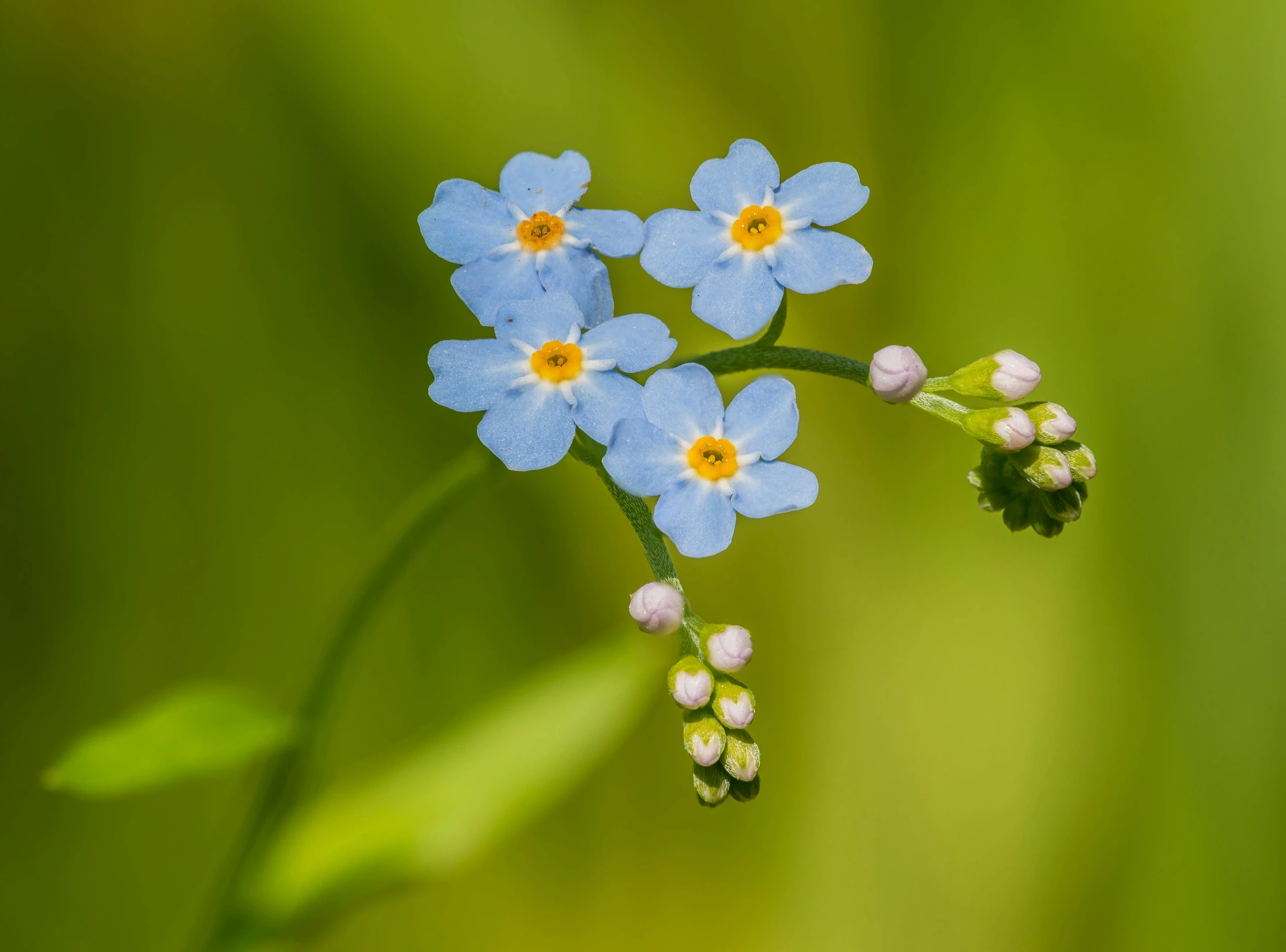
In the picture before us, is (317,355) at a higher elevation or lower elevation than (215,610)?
higher

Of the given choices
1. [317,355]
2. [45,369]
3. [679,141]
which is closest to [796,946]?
[317,355]

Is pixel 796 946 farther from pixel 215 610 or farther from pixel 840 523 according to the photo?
pixel 215 610

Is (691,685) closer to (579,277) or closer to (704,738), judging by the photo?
(704,738)

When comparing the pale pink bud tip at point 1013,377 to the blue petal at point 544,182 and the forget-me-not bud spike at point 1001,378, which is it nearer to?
the forget-me-not bud spike at point 1001,378

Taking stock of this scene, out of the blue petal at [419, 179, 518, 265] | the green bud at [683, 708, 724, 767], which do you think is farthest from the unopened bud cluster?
the blue petal at [419, 179, 518, 265]

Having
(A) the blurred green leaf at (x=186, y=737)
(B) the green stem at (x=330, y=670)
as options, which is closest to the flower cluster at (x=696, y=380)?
(B) the green stem at (x=330, y=670)

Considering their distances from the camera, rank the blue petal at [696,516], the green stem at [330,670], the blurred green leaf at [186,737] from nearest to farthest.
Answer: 1. the blue petal at [696,516]
2. the green stem at [330,670]
3. the blurred green leaf at [186,737]

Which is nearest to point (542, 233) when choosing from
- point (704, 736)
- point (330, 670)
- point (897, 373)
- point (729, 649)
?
point (897, 373)

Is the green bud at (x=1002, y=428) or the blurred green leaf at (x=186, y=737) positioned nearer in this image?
the green bud at (x=1002, y=428)
